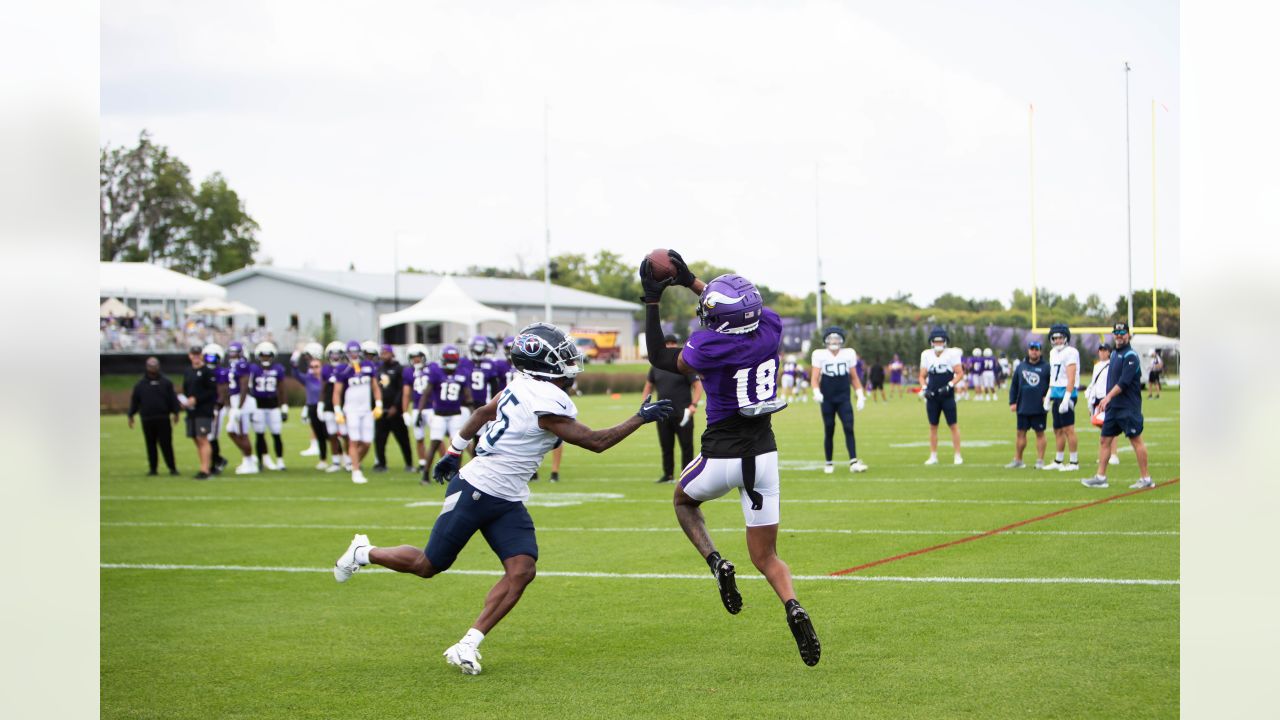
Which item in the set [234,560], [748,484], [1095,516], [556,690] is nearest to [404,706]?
[556,690]

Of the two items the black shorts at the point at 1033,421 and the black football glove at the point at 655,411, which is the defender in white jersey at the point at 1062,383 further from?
the black football glove at the point at 655,411

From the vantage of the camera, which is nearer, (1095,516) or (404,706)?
(404,706)

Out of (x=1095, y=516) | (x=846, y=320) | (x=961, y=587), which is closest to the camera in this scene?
(x=961, y=587)

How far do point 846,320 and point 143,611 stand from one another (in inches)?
1923

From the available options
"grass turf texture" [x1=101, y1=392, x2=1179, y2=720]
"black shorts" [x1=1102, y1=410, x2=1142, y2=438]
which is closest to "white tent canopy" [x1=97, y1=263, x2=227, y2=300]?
"grass turf texture" [x1=101, y1=392, x2=1179, y2=720]

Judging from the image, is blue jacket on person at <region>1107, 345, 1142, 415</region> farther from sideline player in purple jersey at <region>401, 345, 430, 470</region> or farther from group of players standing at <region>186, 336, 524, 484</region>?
sideline player in purple jersey at <region>401, 345, 430, 470</region>

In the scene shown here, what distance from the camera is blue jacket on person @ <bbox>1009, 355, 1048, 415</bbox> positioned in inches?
656

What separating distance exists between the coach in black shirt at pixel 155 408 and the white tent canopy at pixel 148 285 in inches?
909

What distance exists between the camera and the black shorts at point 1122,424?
44.9 feet

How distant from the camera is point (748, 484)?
6.35 meters

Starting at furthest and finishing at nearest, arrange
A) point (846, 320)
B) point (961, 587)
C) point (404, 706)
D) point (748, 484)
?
point (846, 320), point (961, 587), point (748, 484), point (404, 706)

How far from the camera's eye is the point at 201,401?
1831 centimetres
